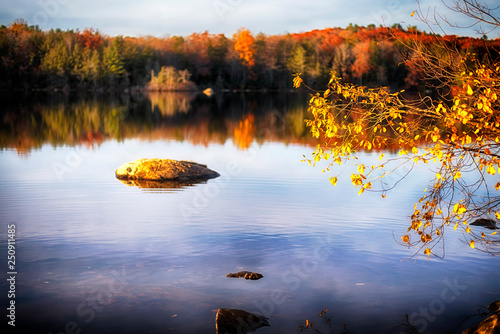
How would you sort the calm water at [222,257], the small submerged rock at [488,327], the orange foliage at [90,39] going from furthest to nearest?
the orange foliage at [90,39] → the calm water at [222,257] → the small submerged rock at [488,327]

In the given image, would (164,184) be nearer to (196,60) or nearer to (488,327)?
(488,327)

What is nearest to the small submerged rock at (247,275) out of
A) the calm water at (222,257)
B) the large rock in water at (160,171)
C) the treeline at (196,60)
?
the calm water at (222,257)

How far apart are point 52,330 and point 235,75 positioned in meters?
130

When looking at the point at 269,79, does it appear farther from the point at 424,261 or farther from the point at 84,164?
the point at 424,261

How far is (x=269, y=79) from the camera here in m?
136

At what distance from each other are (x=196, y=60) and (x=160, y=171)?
118215mm

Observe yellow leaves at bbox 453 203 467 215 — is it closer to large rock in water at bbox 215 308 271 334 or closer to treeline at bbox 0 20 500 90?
large rock in water at bbox 215 308 271 334

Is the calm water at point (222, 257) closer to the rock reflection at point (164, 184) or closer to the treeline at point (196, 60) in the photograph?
the rock reflection at point (164, 184)

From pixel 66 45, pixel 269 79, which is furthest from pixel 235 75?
pixel 66 45

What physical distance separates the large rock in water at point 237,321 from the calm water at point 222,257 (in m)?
0.20

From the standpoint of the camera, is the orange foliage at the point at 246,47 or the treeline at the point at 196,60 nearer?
the treeline at the point at 196,60

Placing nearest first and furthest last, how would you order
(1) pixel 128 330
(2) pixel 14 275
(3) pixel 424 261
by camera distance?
1. (1) pixel 128 330
2. (2) pixel 14 275
3. (3) pixel 424 261

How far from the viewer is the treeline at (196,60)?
346ft

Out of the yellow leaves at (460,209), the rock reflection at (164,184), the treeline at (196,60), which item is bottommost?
the rock reflection at (164,184)
